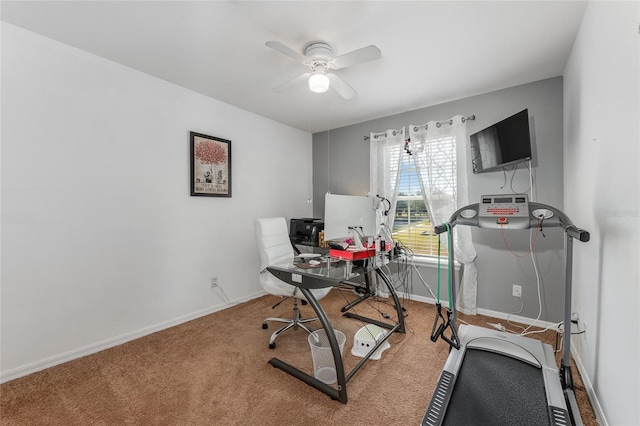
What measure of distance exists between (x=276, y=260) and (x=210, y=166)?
1.40m

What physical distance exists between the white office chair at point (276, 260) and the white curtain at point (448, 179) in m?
1.69

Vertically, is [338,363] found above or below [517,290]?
below

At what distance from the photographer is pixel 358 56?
1942mm

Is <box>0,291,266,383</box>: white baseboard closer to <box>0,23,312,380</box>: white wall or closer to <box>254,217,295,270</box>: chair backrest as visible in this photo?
<box>0,23,312,380</box>: white wall

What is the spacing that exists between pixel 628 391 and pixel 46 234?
3581mm

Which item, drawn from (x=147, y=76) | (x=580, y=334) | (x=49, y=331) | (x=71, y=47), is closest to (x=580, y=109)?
(x=580, y=334)

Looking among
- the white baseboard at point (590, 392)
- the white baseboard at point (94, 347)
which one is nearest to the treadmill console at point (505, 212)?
the white baseboard at point (590, 392)

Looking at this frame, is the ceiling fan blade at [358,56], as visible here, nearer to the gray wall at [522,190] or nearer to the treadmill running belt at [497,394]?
the gray wall at [522,190]

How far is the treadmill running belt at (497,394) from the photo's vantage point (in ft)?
4.46

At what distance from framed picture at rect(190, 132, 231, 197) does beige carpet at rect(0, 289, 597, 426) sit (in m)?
1.54

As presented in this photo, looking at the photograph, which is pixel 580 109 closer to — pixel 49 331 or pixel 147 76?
pixel 147 76

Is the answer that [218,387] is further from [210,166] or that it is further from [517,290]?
[517,290]

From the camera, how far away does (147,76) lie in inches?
102

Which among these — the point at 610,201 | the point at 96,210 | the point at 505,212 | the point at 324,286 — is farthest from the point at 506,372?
the point at 96,210
